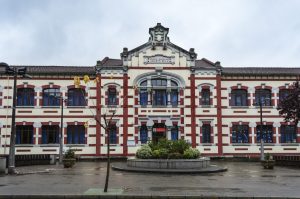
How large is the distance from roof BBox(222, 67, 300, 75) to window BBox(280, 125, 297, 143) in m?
6.02

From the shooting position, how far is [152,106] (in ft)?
132

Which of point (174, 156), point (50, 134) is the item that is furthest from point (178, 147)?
point (50, 134)

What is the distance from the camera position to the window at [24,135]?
129 ft

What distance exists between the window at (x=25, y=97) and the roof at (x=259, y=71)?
2116 centimetres

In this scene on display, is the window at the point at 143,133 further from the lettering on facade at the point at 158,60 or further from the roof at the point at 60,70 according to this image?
the roof at the point at 60,70

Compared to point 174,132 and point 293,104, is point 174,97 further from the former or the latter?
point 293,104

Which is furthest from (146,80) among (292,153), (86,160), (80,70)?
(292,153)

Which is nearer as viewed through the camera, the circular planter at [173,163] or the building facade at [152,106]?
the circular planter at [173,163]

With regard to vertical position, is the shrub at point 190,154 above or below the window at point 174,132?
below

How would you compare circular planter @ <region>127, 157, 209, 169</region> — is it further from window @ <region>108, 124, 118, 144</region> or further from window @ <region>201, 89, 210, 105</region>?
window @ <region>201, 89, 210, 105</region>

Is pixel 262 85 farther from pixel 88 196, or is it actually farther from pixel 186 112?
pixel 88 196

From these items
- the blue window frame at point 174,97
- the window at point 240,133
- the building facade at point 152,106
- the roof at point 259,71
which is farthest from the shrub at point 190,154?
the roof at point 259,71

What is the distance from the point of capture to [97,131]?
3978 cm

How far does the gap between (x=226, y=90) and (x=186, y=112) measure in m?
5.29
